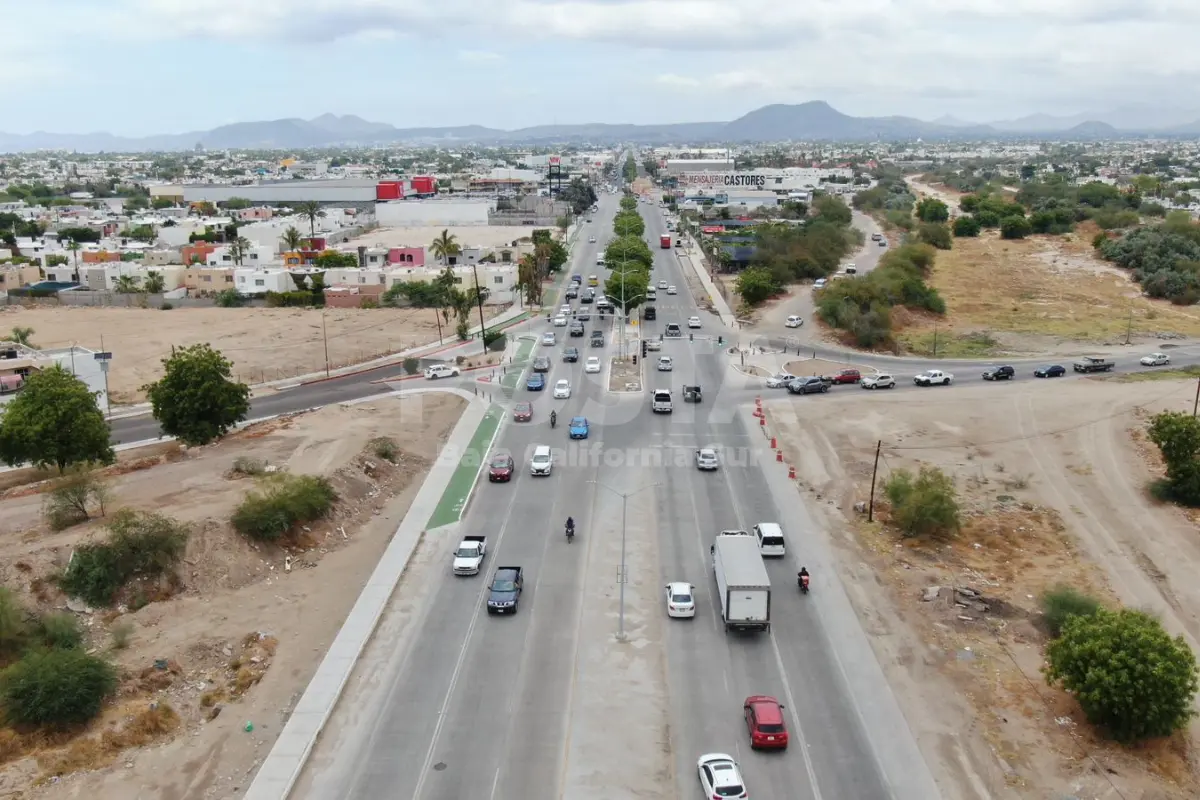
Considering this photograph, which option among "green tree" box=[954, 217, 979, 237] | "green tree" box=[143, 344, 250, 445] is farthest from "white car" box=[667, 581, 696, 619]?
"green tree" box=[954, 217, 979, 237]

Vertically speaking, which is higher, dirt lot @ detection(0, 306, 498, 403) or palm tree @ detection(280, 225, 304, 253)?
palm tree @ detection(280, 225, 304, 253)

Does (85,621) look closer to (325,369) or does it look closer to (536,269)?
(325,369)

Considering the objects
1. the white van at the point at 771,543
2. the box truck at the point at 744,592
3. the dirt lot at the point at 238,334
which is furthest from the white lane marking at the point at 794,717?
the dirt lot at the point at 238,334

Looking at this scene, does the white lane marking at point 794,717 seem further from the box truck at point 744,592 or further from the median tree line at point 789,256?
the median tree line at point 789,256

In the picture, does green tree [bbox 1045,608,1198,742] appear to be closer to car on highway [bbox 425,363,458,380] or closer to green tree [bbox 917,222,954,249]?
car on highway [bbox 425,363,458,380]

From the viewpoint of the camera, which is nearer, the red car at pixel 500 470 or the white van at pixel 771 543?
the white van at pixel 771 543

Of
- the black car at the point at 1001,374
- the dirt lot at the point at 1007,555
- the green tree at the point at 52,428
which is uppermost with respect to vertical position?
the green tree at the point at 52,428
